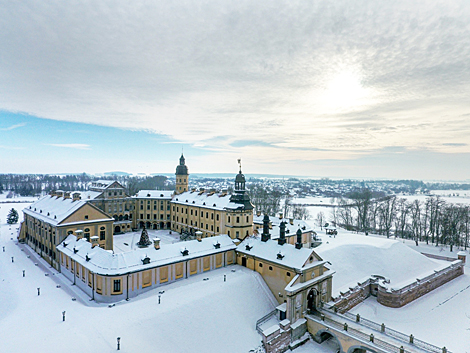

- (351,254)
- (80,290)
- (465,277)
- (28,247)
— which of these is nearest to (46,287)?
(80,290)

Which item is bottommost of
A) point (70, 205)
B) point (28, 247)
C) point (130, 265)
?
point (28, 247)

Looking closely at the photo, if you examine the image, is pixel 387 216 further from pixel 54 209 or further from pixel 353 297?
pixel 54 209

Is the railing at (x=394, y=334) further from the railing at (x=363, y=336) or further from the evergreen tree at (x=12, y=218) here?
the evergreen tree at (x=12, y=218)

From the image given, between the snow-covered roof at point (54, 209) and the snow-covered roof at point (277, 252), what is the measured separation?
24537 millimetres

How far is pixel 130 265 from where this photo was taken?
84.8 feet

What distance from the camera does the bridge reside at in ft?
67.9

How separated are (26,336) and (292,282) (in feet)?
70.1

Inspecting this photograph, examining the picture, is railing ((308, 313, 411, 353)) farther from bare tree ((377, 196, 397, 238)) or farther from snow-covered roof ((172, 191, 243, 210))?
bare tree ((377, 196, 397, 238))

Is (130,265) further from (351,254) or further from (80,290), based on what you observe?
(351,254)

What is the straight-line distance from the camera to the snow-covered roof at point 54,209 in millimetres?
37344

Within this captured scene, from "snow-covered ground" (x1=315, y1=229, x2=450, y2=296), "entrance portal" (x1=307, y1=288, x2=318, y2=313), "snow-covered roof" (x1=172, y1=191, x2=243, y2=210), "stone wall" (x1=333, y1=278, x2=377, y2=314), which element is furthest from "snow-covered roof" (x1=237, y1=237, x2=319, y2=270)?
"snow-covered roof" (x1=172, y1=191, x2=243, y2=210)

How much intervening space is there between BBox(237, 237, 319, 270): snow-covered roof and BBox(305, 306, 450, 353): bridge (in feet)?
16.7

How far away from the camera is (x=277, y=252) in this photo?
96.8 feet

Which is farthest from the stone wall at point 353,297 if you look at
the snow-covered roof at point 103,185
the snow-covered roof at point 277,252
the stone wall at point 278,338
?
the snow-covered roof at point 103,185
